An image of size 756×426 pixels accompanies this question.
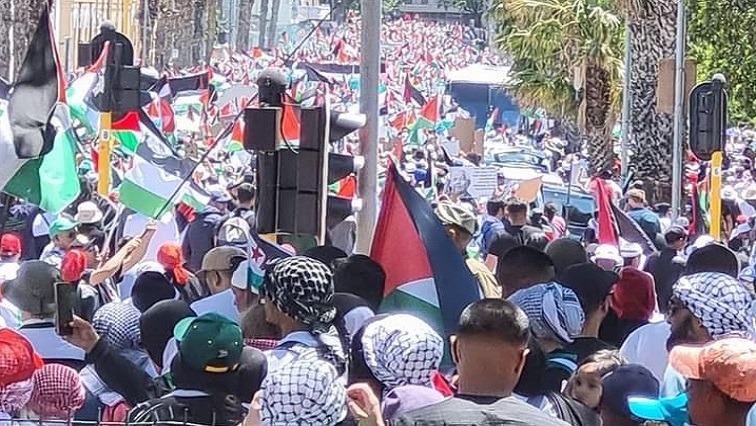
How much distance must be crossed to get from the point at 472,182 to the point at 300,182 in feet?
40.4

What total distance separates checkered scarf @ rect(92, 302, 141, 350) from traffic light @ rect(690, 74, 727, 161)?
9.50 metres

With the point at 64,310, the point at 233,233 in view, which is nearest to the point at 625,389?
the point at 64,310

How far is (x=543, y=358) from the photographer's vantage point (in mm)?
5832

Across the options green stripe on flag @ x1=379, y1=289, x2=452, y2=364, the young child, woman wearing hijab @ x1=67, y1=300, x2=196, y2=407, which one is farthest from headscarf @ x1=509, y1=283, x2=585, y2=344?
woman wearing hijab @ x1=67, y1=300, x2=196, y2=407

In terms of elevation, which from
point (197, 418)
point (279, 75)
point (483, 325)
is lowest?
point (197, 418)

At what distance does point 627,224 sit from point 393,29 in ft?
280

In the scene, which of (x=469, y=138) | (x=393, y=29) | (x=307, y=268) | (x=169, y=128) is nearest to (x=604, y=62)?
(x=469, y=138)

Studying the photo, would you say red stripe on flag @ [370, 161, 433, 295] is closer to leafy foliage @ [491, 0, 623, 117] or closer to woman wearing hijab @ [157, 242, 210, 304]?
woman wearing hijab @ [157, 242, 210, 304]

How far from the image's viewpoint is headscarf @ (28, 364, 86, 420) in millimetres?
5785

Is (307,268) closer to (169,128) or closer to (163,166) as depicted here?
(163,166)

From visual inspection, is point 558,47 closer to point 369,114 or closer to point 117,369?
point 369,114

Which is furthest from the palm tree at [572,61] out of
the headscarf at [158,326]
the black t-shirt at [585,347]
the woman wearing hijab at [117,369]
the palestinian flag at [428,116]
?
the woman wearing hijab at [117,369]

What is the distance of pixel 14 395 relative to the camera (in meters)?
5.57

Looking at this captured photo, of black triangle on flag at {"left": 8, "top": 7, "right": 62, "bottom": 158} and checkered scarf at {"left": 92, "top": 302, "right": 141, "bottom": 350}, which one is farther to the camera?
black triangle on flag at {"left": 8, "top": 7, "right": 62, "bottom": 158}
